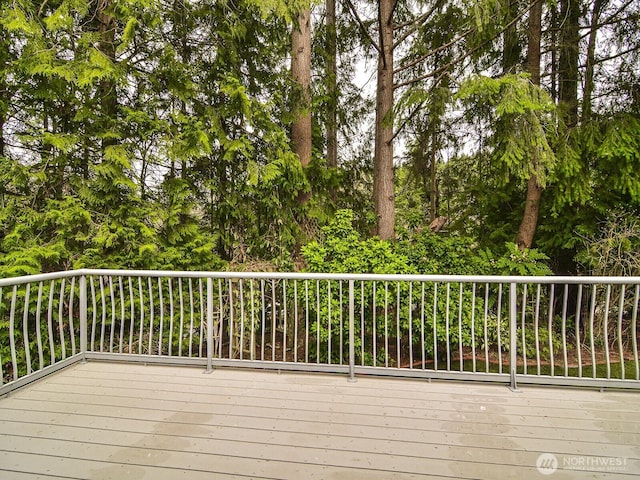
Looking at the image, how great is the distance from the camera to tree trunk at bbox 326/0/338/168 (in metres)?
7.03

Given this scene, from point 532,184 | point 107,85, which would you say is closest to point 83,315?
point 107,85

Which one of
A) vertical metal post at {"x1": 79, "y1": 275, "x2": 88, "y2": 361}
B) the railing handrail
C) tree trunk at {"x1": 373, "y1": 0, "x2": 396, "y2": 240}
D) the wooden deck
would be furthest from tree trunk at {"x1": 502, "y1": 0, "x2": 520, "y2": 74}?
vertical metal post at {"x1": 79, "y1": 275, "x2": 88, "y2": 361}

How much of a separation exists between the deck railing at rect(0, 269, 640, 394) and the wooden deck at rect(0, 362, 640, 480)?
0.95 ft

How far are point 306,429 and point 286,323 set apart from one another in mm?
1972

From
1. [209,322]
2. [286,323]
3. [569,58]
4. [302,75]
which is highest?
[569,58]

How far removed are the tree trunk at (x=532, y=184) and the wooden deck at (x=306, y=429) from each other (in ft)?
13.1

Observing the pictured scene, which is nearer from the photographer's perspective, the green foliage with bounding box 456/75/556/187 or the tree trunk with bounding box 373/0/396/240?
the green foliage with bounding box 456/75/556/187

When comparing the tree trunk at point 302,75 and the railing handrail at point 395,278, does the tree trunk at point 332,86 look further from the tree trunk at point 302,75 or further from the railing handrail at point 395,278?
the railing handrail at point 395,278

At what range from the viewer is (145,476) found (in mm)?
1978

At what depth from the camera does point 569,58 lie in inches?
253

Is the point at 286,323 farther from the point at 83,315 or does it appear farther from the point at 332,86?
the point at 332,86

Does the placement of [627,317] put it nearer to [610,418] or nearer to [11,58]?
[610,418]

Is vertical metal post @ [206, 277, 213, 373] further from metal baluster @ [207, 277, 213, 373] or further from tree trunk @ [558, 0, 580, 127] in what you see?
tree trunk @ [558, 0, 580, 127]

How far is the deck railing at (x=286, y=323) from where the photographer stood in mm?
3481
